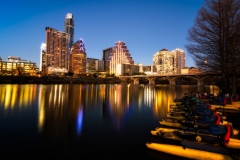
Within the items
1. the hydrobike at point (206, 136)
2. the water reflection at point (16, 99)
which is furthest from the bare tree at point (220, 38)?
the water reflection at point (16, 99)

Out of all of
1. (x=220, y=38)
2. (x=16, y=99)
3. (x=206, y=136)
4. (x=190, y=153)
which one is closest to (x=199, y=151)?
(x=190, y=153)

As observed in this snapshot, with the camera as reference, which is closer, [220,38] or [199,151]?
[199,151]

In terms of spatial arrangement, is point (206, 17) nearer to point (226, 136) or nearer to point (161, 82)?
point (226, 136)

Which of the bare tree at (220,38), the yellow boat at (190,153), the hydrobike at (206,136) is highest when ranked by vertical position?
the bare tree at (220,38)

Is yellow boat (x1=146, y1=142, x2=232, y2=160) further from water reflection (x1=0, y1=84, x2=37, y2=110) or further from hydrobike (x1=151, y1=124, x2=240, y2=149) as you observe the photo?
water reflection (x1=0, y1=84, x2=37, y2=110)

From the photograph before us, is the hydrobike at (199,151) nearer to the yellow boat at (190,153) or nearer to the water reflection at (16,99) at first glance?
the yellow boat at (190,153)

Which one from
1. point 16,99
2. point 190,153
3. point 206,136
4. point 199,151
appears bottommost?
point 190,153

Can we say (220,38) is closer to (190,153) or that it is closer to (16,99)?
(190,153)

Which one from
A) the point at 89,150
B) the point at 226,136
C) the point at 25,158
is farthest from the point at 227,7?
the point at 25,158

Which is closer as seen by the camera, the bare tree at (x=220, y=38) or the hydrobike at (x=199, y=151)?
the hydrobike at (x=199, y=151)

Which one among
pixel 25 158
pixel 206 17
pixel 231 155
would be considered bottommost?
pixel 25 158

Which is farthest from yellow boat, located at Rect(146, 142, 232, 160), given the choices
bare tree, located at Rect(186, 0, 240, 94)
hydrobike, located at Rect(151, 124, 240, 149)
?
bare tree, located at Rect(186, 0, 240, 94)

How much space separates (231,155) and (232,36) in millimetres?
19296

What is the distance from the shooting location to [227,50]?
76.5ft
